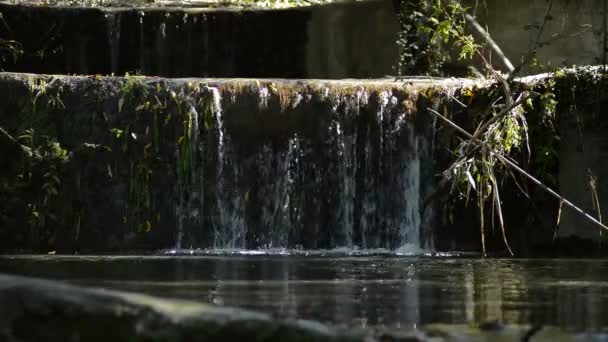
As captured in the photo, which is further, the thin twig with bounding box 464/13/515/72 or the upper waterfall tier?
the upper waterfall tier

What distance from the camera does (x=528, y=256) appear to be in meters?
11.0

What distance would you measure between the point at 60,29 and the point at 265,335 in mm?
13185

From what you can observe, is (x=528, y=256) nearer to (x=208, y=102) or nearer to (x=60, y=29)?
(x=208, y=102)

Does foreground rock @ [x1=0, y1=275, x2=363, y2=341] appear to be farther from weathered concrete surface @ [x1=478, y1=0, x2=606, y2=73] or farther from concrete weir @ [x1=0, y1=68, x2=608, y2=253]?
weathered concrete surface @ [x1=478, y1=0, x2=606, y2=73]

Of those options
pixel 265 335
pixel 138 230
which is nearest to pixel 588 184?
pixel 138 230

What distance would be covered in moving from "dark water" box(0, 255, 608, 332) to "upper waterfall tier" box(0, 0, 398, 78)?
6.64 metres

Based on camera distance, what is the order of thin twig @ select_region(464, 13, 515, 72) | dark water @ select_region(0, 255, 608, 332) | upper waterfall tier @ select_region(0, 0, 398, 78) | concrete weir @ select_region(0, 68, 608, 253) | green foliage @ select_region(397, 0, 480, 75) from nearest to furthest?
dark water @ select_region(0, 255, 608, 332)
concrete weir @ select_region(0, 68, 608, 253)
thin twig @ select_region(464, 13, 515, 72)
green foliage @ select_region(397, 0, 480, 75)
upper waterfall tier @ select_region(0, 0, 398, 78)

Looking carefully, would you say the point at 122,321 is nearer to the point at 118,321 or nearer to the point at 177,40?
the point at 118,321

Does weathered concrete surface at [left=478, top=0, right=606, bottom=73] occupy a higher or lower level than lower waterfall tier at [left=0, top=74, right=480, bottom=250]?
higher

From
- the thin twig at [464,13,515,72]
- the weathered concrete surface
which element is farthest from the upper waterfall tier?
the thin twig at [464,13,515,72]

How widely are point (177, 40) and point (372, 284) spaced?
402 inches

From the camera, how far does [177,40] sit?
16281mm

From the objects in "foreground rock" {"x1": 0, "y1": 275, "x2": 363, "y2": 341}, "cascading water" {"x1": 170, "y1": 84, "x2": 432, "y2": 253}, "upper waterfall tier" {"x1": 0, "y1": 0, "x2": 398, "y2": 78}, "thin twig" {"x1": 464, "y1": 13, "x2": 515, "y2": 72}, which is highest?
"upper waterfall tier" {"x1": 0, "y1": 0, "x2": 398, "y2": 78}

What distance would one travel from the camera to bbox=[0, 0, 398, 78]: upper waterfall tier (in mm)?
15898
